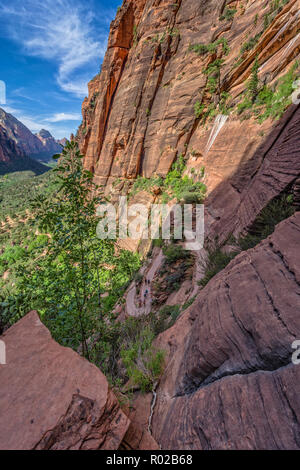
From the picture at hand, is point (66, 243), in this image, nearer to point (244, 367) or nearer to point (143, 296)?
point (244, 367)

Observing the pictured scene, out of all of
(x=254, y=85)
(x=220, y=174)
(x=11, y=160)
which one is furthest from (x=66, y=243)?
(x=11, y=160)

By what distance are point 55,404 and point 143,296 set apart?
985 centimetres

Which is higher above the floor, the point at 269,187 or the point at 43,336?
the point at 269,187

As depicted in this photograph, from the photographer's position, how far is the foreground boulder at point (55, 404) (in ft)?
4.54

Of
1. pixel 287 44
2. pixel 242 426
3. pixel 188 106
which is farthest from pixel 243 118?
pixel 242 426

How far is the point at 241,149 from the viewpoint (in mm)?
10016

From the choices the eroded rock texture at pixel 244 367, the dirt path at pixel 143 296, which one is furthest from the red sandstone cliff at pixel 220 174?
the dirt path at pixel 143 296

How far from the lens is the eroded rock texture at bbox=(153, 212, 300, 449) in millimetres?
1627

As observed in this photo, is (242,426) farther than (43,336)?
No

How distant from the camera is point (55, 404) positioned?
1.53m

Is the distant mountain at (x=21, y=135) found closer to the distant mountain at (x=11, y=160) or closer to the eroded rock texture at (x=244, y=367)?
the distant mountain at (x=11, y=160)

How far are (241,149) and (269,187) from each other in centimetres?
622

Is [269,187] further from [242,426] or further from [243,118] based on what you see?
[243,118]

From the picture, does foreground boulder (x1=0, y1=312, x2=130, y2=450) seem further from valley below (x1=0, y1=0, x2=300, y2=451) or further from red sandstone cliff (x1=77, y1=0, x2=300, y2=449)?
red sandstone cliff (x1=77, y1=0, x2=300, y2=449)
